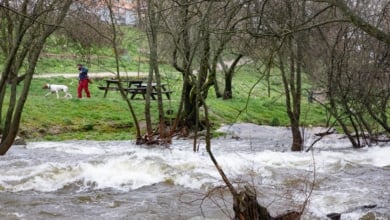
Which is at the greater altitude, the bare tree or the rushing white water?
the bare tree

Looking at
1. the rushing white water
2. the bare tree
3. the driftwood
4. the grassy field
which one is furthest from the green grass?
the driftwood

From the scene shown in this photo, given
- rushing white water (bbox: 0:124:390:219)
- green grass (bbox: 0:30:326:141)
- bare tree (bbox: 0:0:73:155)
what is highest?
bare tree (bbox: 0:0:73:155)

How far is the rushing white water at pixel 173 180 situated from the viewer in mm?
9055

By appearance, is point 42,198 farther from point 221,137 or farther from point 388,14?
point 221,137

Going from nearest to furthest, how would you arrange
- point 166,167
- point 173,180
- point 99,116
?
point 173,180 → point 166,167 → point 99,116

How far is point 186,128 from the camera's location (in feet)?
66.0

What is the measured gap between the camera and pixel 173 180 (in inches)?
453

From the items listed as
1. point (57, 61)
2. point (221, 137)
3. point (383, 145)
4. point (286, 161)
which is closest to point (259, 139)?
point (221, 137)

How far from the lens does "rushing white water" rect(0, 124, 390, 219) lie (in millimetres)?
9055

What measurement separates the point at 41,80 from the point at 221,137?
15587 millimetres

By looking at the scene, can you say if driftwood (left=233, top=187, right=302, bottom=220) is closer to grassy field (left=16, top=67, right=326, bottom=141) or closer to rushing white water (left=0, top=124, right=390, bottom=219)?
rushing white water (left=0, top=124, right=390, bottom=219)

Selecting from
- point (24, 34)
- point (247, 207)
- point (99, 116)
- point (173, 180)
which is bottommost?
point (173, 180)

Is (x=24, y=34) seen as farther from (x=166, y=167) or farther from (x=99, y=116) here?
(x=99, y=116)

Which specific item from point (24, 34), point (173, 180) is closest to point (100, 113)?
point (24, 34)
